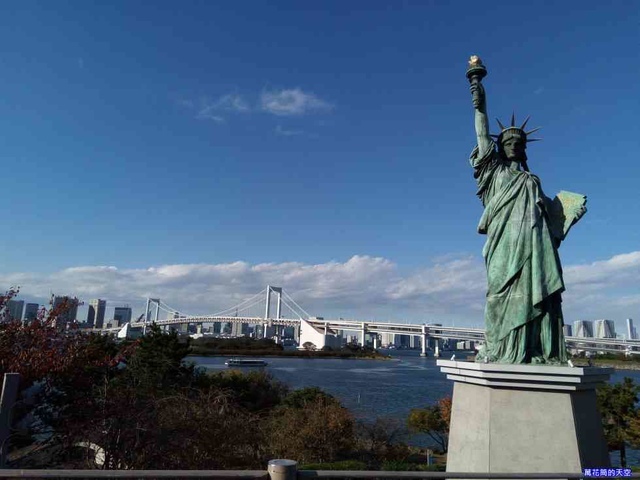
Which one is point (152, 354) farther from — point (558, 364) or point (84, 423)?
point (558, 364)

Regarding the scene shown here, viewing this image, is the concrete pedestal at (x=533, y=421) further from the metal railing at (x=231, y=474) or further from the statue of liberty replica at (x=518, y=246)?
the metal railing at (x=231, y=474)

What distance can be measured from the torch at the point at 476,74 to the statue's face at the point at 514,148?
2.00ft

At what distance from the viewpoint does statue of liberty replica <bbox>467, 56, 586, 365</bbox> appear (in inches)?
187

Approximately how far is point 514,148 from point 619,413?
13.1 metres

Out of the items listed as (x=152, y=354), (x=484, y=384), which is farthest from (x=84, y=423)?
(x=152, y=354)

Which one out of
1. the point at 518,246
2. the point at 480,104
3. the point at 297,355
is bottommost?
the point at 297,355

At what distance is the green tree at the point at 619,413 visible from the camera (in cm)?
1359

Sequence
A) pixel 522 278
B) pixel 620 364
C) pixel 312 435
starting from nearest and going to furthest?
1. pixel 522 278
2. pixel 312 435
3. pixel 620 364

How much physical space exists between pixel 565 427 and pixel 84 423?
15.7ft

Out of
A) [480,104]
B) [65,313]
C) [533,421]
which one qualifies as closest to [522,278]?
[533,421]

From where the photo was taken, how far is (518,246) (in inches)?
194

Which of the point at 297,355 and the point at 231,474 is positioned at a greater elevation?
the point at 231,474

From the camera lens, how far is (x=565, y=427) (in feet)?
13.5

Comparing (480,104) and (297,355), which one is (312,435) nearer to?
(480,104)
